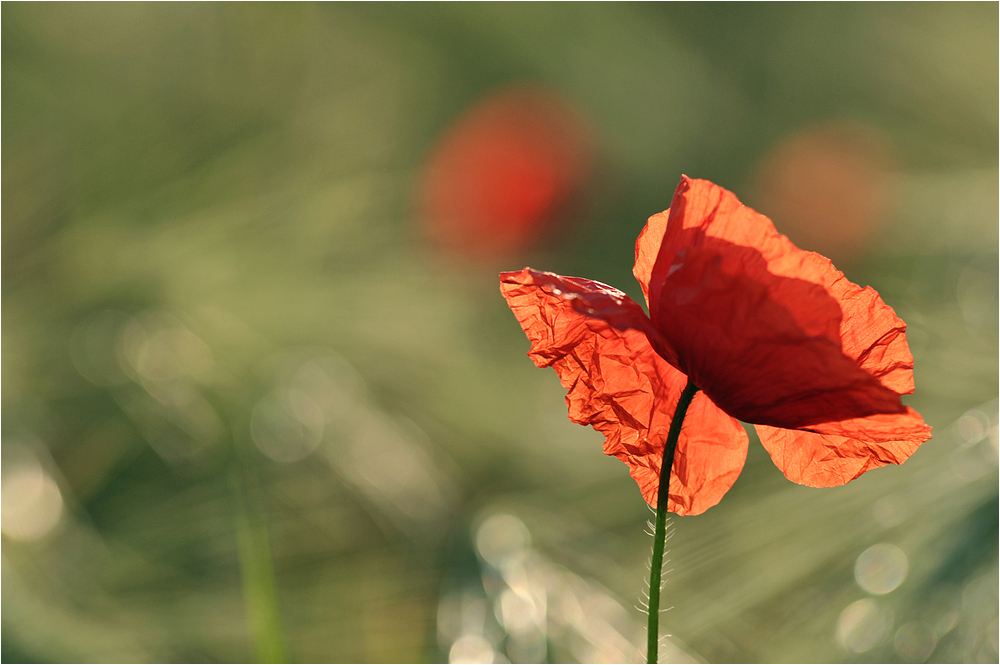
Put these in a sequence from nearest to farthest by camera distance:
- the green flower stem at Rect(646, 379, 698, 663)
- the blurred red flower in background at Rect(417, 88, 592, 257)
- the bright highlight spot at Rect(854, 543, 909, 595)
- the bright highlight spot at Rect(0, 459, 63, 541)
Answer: the green flower stem at Rect(646, 379, 698, 663) < the bright highlight spot at Rect(854, 543, 909, 595) < the bright highlight spot at Rect(0, 459, 63, 541) < the blurred red flower in background at Rect(417, 88, 592, 257)

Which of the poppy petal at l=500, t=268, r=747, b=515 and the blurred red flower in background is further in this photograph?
the blurred red flower in background

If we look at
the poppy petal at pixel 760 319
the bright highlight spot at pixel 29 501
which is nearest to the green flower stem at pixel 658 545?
the poppy petal at pixel 760 319

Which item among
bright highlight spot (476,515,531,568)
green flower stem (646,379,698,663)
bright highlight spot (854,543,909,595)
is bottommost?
bright highlight spot (854,543,909,595)

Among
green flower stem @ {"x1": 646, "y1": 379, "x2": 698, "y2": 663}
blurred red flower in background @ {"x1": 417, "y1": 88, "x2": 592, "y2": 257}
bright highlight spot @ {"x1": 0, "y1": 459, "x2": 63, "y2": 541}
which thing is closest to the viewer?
green flower stem @ {"x1": 646, "y1": 379, "x2": 698, "y2": 663}

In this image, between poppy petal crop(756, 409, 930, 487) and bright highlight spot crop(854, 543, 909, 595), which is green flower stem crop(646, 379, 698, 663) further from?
bright highlight spot crop(854, 543, 909, 595)

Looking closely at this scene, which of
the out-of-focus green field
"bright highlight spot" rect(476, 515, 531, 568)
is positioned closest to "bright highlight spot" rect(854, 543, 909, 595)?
the out-of-focus green field

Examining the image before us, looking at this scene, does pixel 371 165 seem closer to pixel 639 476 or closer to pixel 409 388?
pixel 409 388

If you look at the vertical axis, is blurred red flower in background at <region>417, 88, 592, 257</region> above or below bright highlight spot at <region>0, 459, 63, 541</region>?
above

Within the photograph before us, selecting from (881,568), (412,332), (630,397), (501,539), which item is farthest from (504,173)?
(630,397)

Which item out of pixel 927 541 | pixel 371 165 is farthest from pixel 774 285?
pixel 371 165
